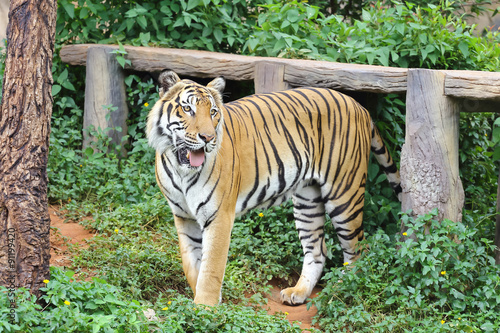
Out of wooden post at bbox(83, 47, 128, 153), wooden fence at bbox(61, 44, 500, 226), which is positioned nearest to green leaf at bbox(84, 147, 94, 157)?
wooden post at bbox(83, 47, 128, 153)

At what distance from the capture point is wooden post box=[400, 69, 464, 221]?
4.24 m

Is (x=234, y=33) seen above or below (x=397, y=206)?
above

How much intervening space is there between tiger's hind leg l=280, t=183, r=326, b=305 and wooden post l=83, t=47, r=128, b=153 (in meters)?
2.40

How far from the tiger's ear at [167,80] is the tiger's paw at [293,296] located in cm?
181

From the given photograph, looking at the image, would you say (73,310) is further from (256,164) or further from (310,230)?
(310,230)

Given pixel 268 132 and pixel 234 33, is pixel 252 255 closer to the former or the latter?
pixel 268 132

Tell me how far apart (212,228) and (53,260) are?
1.43 meters

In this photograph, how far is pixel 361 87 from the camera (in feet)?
15.5

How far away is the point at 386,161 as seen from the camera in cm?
492

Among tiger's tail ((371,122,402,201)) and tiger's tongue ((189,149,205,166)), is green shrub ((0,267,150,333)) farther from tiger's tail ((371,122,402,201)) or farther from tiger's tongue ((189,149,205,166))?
tiger's tail ((371,122,402,201))

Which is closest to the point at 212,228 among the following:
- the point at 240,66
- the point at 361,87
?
the point at 361,87

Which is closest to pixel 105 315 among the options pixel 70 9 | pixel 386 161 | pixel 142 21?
pixel 386 161

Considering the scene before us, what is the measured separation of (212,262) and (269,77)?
190 cm

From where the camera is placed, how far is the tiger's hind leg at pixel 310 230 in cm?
489
